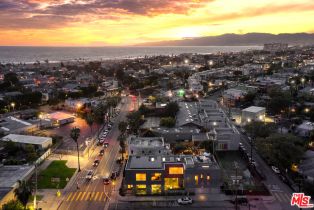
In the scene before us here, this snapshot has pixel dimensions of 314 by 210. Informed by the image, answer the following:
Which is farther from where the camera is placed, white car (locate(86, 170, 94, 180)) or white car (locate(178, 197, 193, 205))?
white car (locate(86, 170, 94, 180))

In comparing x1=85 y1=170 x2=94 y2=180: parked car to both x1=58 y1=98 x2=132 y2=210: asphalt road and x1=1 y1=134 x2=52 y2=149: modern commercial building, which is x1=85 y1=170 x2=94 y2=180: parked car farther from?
x1=1 y1=134 x2=52 y2=149: modern commercial building

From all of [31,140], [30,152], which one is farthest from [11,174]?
[31,140]

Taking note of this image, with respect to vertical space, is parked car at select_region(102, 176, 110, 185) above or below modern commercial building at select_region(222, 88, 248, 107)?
below

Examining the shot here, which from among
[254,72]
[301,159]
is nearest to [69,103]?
[301,159]

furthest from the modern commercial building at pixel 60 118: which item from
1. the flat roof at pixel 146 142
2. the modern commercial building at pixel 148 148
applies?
the modern commercial building at pixel 148 148

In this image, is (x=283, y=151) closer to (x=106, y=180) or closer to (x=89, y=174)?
(x=106, y=180)

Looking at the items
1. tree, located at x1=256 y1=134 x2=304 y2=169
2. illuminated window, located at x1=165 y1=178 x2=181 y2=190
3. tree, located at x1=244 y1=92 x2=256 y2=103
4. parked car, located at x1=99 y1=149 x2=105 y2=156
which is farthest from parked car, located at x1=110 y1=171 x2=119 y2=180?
tree, located at x1=244 y1=92 x2=256 y2=103
